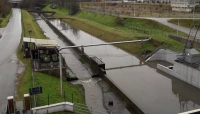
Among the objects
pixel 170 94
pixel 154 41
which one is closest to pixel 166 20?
pixel 154 41

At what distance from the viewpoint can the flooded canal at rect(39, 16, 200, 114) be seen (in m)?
19.5

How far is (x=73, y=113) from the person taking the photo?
1530 centimetres

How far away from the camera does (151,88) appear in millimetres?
22844

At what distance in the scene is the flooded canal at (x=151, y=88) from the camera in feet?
64.1

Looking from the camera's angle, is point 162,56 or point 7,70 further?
point 162,56

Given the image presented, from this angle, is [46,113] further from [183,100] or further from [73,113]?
[183,100]

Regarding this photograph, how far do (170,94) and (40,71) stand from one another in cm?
1249

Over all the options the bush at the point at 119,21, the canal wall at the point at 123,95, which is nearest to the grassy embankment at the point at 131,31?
the bush at the point at 119,21

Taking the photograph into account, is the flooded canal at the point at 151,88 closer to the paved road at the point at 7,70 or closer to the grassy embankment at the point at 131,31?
the grassy embankment at the point at 131,31

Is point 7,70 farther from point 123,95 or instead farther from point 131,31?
point 131,31

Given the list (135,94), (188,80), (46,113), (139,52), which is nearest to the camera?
(46,113)

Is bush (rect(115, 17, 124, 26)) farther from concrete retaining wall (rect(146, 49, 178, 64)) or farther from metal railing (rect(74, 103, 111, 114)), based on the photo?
metal railing (rect(74, 103, 111, 114))

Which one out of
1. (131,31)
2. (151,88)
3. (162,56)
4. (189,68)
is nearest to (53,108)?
(151,88)

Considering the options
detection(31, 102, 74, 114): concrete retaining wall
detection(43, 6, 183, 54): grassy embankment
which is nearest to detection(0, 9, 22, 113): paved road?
detection(31, 102, 74, 114): concrete retaining wall
